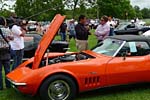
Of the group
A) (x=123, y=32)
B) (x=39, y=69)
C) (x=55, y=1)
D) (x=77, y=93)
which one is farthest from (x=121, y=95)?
(x=55, y=1)

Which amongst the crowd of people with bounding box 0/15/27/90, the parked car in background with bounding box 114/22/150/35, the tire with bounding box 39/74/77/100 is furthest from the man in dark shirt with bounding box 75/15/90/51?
the parked car in background with bounding box 114/22/150/35

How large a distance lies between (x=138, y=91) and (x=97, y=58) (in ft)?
3.96

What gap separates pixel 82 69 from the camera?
6.66 meters

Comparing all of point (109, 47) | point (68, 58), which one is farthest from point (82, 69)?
point (109, 47)

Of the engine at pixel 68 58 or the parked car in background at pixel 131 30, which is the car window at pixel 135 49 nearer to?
the engine at pixel 68 58

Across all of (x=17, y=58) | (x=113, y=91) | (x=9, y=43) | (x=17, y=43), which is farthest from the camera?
(x=17, y=58)

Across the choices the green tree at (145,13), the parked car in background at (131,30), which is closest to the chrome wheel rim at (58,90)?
the parked car in background at (131,30)

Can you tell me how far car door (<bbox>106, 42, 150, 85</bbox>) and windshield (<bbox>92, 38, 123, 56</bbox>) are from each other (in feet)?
0.65

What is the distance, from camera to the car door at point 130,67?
22.5 feet

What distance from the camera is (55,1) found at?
4338 cm

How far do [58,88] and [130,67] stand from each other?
1.53 m

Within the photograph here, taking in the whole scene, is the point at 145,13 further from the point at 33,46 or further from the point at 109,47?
the point at 109,47

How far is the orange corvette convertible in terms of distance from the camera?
645 cm

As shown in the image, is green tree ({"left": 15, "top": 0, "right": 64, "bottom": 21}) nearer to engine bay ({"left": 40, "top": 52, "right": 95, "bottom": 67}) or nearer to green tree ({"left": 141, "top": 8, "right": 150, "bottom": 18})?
engine bay ({"left": 40, "top": 52, "right": 95, "bottom": 67})
